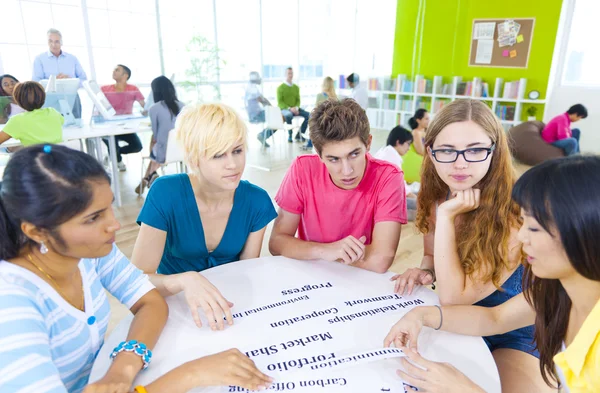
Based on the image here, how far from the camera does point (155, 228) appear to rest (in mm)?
1457

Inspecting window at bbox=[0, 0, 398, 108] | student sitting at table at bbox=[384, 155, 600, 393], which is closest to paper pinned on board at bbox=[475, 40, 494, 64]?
window at bbox=[0, 0, 398, 108]

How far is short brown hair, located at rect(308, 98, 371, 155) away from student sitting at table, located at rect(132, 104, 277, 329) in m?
0.29

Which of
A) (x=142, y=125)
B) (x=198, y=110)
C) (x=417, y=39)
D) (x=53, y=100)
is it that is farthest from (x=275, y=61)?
(x=198, y=110)

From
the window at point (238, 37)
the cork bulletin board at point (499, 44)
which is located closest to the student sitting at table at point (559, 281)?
the cork bulletin board at point (499, 44)

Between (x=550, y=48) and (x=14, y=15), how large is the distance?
27.7ft

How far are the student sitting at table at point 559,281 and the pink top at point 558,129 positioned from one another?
594 centimetres

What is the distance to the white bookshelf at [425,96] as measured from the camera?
23.5ft

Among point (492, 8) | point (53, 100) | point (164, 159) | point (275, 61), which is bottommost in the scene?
point (164, 159)

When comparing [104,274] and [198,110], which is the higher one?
[198,110]

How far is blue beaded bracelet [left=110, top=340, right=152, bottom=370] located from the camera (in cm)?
94

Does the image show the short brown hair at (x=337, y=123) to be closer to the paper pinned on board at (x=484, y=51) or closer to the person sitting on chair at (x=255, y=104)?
the person sitting on chair at (x=255, y=104)

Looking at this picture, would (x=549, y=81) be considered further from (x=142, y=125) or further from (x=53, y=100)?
(x=53, y=100)

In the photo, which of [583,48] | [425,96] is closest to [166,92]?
[425,96]

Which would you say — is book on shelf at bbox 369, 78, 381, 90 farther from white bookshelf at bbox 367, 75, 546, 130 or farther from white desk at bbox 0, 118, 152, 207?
white desk at bbox 0, 118, 152, 207
